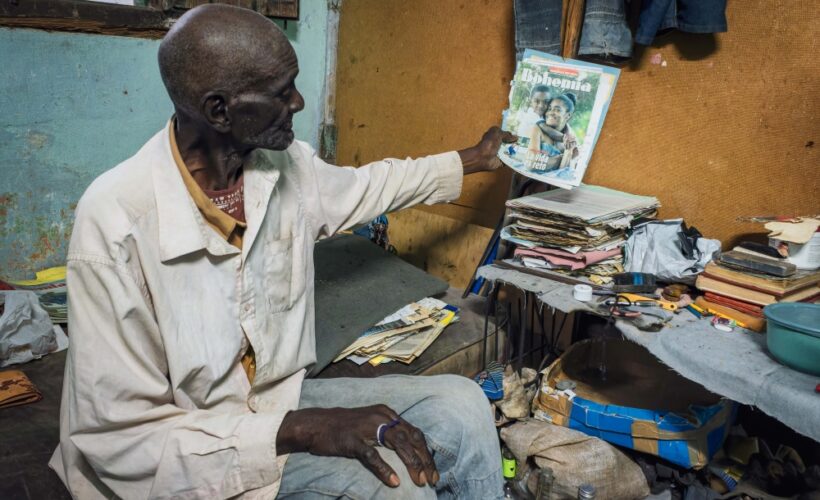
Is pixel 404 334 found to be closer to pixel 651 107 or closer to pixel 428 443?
pixel 428 443

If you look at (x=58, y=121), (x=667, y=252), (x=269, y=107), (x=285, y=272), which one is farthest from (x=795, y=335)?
(x=58, y=121)

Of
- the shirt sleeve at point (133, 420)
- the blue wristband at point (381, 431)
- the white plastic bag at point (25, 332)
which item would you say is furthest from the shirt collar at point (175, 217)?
the white plastic bag at point (25, 332)

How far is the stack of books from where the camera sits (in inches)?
73.4

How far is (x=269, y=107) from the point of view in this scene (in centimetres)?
144

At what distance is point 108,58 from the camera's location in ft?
9.05

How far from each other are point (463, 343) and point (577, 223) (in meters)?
0.64

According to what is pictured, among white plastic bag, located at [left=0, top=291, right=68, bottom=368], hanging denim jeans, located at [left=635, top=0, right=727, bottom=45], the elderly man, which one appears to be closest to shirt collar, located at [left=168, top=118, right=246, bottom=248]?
the elderly man

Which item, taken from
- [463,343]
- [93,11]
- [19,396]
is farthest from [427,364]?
[93,11]

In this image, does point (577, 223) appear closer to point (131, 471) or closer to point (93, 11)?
point (131, 471)

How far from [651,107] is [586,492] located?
1.46 metres

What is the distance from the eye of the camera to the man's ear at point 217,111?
1.38 metres

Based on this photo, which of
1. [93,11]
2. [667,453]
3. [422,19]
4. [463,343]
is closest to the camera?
[667,453]

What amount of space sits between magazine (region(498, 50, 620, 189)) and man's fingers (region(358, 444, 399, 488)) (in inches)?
48.0

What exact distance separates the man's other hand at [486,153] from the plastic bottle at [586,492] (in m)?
1.11
